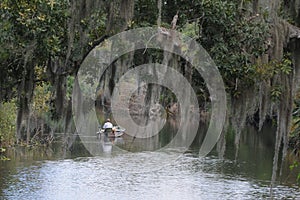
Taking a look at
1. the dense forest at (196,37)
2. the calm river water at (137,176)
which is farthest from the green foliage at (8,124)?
the dense forest at (196,37)

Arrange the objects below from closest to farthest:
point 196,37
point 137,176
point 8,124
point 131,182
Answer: point 196,37 → point 131,182 → point 8,124 → point 137,176

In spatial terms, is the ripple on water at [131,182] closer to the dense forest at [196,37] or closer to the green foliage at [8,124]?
the green foliage at [8,124]

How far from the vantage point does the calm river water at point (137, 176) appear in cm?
1311

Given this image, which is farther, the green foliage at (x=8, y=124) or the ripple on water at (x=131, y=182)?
the green foliage at (x=8, y=124)

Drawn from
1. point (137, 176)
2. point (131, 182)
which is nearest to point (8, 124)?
point (131, 182)

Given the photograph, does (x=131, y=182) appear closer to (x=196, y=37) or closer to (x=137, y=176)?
(x=137, y=176)

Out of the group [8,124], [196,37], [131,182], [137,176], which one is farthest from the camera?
[137,176]

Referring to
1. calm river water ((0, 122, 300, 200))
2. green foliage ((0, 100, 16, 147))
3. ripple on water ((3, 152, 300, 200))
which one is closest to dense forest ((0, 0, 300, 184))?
calm river water ((0, 122, 300, 200))

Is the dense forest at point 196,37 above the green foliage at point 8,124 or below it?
above

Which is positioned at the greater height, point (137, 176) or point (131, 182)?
point (137, 176)

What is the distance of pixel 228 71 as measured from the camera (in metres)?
6.75

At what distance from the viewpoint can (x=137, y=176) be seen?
16.2 m

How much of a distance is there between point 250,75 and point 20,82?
3405 mm

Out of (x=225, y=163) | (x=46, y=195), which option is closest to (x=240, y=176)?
(x=225, y=163)
